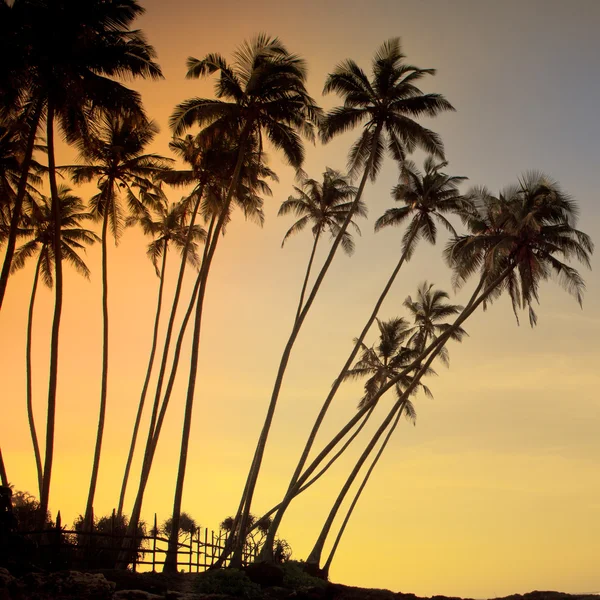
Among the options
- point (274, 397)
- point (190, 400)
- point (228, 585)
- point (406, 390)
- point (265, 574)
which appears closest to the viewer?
point (228, 585)

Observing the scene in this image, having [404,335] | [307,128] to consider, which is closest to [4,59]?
[307,128]

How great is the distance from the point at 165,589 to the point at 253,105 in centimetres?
1630

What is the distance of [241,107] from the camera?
25.4 m

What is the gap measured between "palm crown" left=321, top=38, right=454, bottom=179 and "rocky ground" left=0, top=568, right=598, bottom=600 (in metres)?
15.8

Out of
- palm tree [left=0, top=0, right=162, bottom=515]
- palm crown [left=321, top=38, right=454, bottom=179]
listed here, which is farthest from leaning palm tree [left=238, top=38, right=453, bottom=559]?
palm tree [left=0, top=0, right=162, bottom=515]

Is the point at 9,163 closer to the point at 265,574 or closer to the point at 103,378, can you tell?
the point at 103,378

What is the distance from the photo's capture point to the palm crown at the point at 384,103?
27391 millimetres

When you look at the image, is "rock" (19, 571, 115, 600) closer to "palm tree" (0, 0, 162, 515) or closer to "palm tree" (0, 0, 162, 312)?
"palm tree" (0, 0, 162, 515)

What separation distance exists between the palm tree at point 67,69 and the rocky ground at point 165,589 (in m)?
3.82

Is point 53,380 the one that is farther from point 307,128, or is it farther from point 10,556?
point 307,128

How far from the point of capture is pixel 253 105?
996 inches

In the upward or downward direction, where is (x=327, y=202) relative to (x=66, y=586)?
upward

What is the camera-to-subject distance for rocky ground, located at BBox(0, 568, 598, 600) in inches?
563

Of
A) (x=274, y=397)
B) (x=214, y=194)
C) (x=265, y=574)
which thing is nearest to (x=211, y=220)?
(x=214, y=194)
